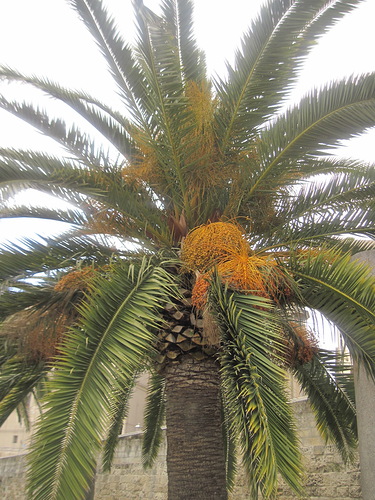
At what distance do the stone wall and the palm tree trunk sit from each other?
10.0 ft

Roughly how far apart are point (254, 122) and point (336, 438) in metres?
4.00

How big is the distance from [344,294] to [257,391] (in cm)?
125

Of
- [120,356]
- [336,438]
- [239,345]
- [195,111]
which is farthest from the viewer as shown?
[336,438]

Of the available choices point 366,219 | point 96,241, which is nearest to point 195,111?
point 96,241

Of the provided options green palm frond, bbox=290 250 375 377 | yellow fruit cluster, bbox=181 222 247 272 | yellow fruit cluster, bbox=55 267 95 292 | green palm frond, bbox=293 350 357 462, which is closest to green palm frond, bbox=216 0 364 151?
yellow fruit cluster, bbox=181 222 247 272

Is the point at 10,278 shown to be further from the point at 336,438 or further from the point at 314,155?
the point at 336,438

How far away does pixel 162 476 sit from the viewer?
10.5 meters

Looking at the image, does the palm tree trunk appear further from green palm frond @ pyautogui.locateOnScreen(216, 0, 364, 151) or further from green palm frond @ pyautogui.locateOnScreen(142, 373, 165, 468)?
green palm frond @ pyautogui.locateOnScreen(142, 373, 165, 468)

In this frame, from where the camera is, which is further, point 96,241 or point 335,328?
point 96,241

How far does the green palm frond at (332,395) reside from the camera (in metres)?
6.75

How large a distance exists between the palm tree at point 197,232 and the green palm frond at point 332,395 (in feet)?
1.43

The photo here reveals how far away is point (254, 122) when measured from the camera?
5.52m

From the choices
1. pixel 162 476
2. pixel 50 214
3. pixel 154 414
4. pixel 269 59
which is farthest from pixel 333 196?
pixel 162 476

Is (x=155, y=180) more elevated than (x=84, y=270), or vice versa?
(x=155, y=180)
